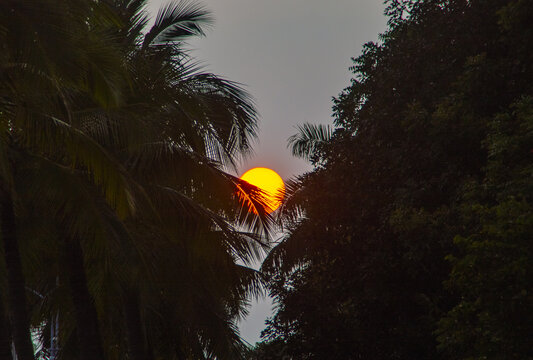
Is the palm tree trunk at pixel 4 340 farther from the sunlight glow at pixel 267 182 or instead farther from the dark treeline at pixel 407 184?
the dark treeline at pixel 407 184

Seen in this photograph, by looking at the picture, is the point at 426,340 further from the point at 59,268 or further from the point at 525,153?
the point at 59,268

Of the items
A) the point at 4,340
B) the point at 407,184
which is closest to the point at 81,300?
the point at 4,340

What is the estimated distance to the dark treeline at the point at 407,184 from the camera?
1733cm

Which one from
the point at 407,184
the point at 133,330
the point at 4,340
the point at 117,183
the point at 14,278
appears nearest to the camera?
the point at 117,183

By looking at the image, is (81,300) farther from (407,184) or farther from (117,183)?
(407,184)

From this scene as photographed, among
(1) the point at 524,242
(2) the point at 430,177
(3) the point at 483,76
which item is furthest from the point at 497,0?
(1) the point at 524,242

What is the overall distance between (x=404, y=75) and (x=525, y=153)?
13.2 ft

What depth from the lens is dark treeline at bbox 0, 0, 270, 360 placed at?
1009 centimetres

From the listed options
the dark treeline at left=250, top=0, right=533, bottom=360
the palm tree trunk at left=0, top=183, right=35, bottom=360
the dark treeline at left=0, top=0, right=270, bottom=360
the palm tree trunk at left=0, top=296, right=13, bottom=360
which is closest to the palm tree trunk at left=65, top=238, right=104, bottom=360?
the dark treeline at left=0, top=0, right=270, bottom=360

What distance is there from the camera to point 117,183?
411 inches

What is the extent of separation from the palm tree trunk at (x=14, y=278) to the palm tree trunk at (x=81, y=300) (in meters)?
0.93

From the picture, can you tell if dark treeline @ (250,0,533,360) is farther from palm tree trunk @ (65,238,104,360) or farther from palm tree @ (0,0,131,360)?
palm tree @ (0,0,131,360)

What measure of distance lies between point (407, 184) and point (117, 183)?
9204mm

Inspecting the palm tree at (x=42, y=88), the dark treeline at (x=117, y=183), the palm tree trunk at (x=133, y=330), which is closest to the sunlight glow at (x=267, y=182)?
the dark treeline at (x=117, y=183)
